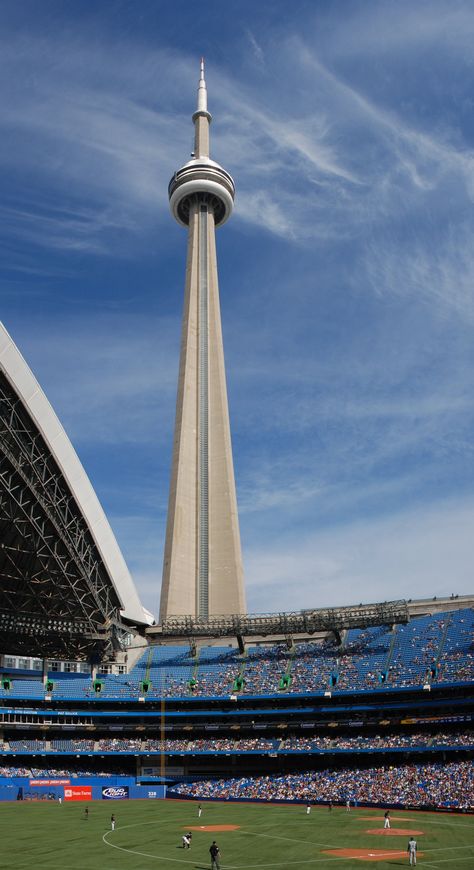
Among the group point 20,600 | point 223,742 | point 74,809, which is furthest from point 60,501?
point 223,742

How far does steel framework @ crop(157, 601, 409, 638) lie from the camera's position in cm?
7812

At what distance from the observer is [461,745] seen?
198 ft

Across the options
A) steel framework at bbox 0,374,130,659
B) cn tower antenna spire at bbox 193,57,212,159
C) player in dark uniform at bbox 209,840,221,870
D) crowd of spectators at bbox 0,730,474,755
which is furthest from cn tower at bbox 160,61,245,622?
player in dark uniform at bbox 209,840,221,870

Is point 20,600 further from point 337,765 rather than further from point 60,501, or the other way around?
point 337,765

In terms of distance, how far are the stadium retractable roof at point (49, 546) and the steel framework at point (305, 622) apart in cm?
864

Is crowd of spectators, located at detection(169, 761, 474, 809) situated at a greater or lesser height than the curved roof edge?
lesser

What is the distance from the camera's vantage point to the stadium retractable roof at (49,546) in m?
60.8

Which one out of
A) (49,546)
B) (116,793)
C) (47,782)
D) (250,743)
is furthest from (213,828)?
(49,546)

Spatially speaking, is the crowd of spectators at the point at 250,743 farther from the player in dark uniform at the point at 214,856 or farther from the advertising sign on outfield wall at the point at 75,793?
the player in dark uniform at the point at 214,856

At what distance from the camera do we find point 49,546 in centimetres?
6825

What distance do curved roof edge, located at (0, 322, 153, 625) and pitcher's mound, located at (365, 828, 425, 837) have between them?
1501 inches

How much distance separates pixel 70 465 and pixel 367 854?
42.1 meters

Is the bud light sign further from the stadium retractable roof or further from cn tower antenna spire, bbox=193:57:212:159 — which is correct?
cn tower antenna spire, bbox=193:57:212:159

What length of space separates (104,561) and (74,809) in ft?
76.0
